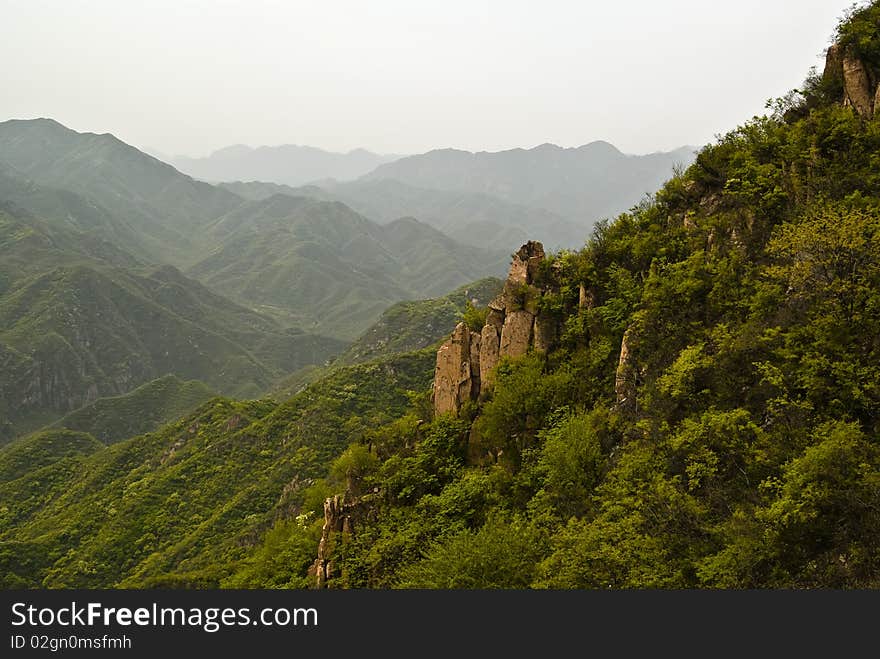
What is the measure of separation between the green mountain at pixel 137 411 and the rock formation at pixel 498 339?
120654 mm

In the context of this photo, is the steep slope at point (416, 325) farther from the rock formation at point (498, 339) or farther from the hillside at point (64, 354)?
the rock formation at point (498, 339)

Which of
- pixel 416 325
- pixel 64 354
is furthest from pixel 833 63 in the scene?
pixel 64 354

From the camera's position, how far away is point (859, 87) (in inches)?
962

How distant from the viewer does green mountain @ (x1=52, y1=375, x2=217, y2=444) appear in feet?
410

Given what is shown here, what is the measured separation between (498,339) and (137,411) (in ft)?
436

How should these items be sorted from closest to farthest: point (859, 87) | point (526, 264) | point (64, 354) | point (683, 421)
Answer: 1. point (683, 421)
2. point (859, 87)
3. point (526, 264)
4. point (64, 354)

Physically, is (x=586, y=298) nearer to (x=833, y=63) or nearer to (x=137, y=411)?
(x=833, y=63)

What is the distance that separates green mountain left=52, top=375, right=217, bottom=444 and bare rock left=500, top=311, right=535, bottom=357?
124158 millimetres

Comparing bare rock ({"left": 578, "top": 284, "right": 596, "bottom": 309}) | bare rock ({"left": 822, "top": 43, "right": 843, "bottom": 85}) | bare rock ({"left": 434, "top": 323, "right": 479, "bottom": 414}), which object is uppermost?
bare rock ({"left": 822, "top": 43, "right": 843, "bottom": 85})

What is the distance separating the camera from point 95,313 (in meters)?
189

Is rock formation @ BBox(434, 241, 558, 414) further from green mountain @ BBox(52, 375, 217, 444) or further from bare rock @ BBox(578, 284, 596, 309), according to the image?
green mountain @ BBox(52, 375, 217, 444)

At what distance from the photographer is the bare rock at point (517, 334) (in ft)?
90.7

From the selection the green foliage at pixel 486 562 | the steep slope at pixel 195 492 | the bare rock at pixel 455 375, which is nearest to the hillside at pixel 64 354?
the steep slope at pixel 195 492

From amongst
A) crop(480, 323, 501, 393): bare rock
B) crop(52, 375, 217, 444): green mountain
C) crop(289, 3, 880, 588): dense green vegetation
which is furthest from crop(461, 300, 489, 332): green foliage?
crop(52, 375, 217, 444): green mountain
